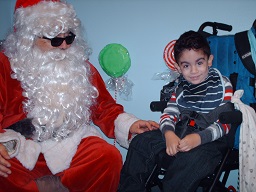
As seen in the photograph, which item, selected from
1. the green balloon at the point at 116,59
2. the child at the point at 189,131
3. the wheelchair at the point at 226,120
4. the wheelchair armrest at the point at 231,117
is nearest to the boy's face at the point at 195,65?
the child at the point at 189,131

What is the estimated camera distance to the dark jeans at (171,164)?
1.19m

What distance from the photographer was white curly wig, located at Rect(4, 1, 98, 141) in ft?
5.04

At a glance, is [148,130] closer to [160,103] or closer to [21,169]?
[160,103]

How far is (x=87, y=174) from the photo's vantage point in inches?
54.8

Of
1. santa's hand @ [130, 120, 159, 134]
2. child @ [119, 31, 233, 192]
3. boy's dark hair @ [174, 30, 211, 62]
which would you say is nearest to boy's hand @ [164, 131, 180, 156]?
child @ [119, 31, 233, 192]

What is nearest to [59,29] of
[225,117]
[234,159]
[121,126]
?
[121,126]

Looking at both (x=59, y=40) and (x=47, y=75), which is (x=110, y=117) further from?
(x=59, y=40)

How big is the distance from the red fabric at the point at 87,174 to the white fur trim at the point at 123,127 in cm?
20

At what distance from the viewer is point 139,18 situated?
203 cm

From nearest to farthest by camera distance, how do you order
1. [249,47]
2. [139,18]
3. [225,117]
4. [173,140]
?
[225,117]
[173,140]
[249,47]
[139,18]

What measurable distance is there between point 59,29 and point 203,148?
1.07 meters

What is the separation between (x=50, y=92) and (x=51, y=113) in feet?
0.42

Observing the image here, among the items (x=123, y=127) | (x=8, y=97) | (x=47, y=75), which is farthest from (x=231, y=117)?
(x=8, y=97)

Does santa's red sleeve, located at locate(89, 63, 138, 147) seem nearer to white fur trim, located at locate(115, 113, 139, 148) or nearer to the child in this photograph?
white fur trim, located at locate(115, 113, 139, 148)
